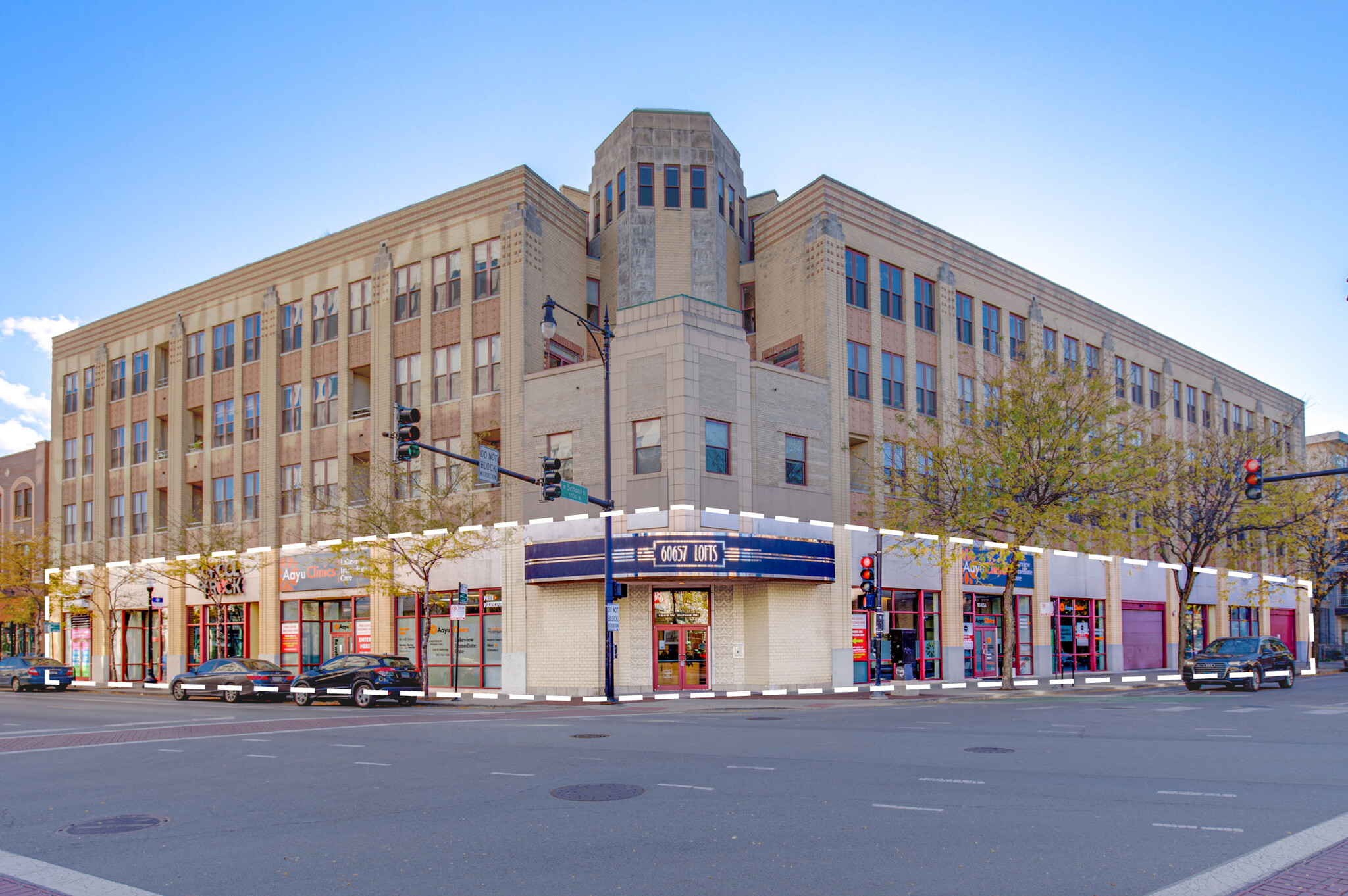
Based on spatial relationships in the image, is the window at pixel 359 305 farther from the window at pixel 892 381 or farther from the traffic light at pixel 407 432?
the traffic light at pixel 407 432

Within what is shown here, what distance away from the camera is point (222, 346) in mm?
45031

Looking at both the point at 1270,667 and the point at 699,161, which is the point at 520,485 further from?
the point at 1270,667

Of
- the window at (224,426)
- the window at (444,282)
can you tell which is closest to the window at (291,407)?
the window at (224,426)

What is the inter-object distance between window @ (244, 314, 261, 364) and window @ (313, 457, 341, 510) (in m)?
6.30

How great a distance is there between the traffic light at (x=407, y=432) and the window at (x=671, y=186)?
60.6 feet

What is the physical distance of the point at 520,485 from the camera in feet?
112

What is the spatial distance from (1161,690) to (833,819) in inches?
1063

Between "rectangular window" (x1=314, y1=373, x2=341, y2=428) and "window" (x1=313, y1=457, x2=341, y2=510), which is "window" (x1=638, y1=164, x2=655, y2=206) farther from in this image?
"window" (x1=313, y1=457, x2=341, y2=510)

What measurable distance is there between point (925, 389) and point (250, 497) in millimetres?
27403

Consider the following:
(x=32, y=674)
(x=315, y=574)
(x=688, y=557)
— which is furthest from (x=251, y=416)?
(x=688, y=557)

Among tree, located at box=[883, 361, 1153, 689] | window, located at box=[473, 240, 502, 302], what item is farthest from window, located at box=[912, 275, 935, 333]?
window, located at box=[473, 240, 502, 302]

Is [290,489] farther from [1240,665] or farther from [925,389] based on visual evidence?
[1240,665]

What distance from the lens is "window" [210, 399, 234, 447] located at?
1742 inches

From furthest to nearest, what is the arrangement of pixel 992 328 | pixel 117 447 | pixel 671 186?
pixel 117 447 → pixel 992 328 → pixel 671 186
